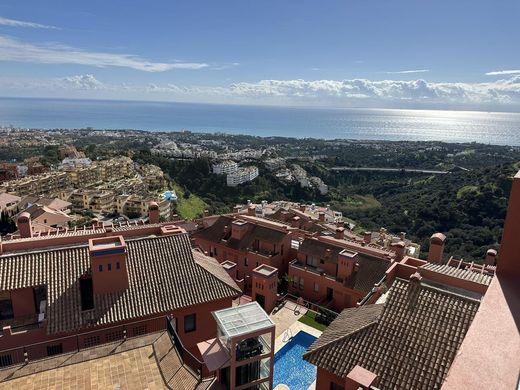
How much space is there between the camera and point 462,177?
9744cm

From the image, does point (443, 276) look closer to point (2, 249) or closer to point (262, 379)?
point (262, 379)

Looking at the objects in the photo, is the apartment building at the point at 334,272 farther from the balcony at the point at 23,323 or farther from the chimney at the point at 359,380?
the balcony at the point at 23,323

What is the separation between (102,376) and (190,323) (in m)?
6.06

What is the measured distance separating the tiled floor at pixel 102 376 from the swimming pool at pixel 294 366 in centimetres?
991

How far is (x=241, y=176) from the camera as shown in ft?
358

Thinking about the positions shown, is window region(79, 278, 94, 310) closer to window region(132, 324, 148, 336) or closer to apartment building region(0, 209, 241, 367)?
apartment building region(0, 209, 241, 367)

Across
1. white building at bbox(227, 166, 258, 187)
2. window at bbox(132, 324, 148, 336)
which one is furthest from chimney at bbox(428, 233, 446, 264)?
white building at bbox(227, 166, 258, 187)

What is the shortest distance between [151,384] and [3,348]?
22.3ft

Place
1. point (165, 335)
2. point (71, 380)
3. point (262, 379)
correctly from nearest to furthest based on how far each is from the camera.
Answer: point (71, 380) < point (262, 379) < point (165, 335)

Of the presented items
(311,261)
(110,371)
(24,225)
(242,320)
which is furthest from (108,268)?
(311,261)

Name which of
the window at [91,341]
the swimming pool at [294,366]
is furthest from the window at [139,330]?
the swimming pool at [294,366]

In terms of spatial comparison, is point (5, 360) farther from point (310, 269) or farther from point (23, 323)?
point (310, 269)

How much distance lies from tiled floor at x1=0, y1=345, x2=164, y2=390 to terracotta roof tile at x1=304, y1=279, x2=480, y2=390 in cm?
534

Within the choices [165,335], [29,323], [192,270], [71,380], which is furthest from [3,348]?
[192,270]
